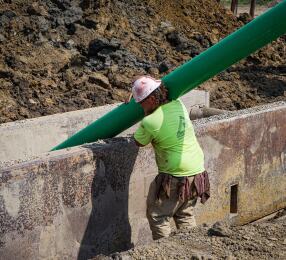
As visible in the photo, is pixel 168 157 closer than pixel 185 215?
Yes

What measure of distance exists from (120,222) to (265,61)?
780 cm

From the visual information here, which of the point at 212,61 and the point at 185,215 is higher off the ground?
the point at 212,61

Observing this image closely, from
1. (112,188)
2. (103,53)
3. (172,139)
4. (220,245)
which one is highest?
(103,53)

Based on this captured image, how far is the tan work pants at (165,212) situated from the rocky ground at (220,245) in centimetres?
48

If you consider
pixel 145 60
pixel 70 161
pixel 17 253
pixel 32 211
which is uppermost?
pixel 145 60

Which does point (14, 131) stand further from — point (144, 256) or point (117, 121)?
point (144, 256)

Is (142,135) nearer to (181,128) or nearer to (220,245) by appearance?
(181,128)

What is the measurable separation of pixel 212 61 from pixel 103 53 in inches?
232

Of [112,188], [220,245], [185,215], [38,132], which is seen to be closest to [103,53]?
[38,132]

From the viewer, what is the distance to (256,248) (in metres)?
3.85

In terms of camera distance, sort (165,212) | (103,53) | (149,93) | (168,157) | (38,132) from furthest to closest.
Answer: (103,53), (38,132), (165,212), (168,157), (149,93)

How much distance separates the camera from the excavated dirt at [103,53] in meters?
9.02

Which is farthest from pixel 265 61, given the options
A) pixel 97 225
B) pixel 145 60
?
pixel 97 225

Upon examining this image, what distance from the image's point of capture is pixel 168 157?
454cm
